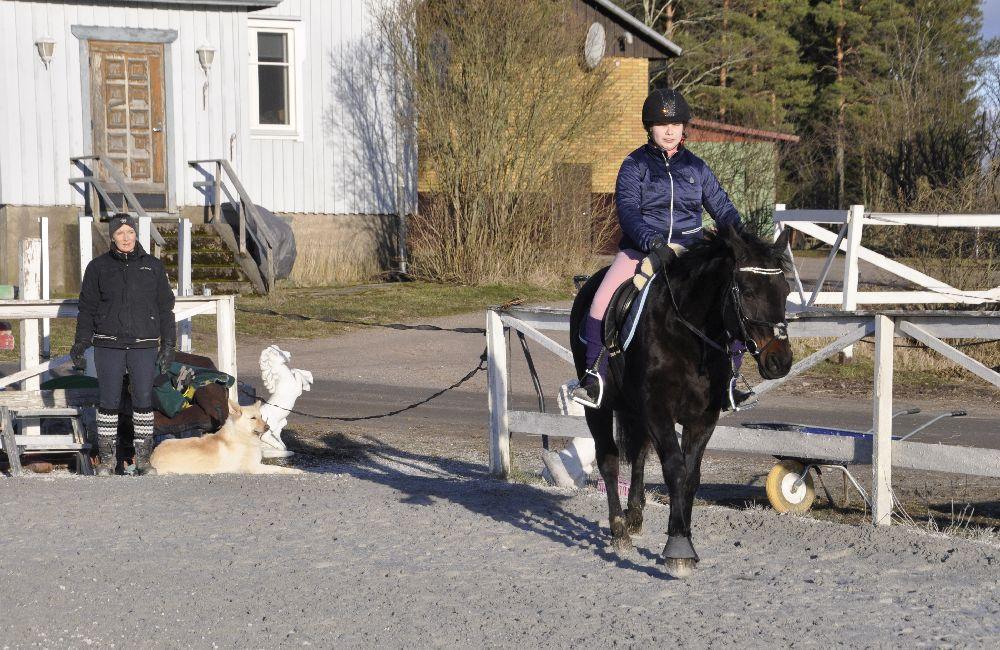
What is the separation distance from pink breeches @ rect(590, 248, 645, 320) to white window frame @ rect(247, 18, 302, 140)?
20179 mm

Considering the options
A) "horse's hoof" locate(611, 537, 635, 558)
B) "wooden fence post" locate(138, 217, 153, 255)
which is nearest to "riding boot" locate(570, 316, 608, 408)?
"horse's hoof" locate(611, 537, 635, 558)

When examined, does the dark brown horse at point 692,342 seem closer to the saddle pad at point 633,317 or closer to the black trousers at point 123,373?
the saddle pad at point 633,317

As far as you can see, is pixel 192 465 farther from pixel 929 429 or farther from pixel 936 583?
pixel 929 429

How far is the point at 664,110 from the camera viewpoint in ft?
23.8

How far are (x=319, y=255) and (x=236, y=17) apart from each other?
4.86m

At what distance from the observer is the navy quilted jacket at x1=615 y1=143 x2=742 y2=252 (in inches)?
286

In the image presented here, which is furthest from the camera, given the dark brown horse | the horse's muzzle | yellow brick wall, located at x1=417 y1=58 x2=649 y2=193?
yellow brick wall, located at x1=417 y1=58 x2=649 y2=193

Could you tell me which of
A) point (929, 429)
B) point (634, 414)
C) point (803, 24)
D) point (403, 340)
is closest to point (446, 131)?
point (403, 340)

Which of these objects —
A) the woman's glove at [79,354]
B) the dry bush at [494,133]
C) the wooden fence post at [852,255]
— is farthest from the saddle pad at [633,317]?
the dry bush at [494,133]

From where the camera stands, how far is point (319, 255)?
27.1m

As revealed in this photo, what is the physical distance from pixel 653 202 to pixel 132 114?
1911 cm

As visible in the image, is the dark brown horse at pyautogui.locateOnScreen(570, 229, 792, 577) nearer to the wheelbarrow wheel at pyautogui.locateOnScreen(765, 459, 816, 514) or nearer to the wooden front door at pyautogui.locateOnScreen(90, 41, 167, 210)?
the wheelbarrow wheel at pyautogui.locateOnScreen(765, 459, 816, 514)

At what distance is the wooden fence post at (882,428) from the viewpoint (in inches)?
314

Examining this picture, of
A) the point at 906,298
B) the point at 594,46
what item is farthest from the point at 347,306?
the point at 594,46
